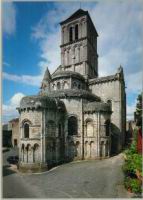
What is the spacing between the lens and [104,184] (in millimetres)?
18547

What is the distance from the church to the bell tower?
3297 mm

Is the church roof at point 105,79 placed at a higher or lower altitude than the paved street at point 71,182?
higher

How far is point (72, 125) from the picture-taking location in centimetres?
3012

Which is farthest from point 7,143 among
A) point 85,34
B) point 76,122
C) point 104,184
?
point 104,184

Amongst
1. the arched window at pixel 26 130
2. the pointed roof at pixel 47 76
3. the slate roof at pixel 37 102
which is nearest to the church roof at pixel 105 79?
the pointed roof at pixel 47 76

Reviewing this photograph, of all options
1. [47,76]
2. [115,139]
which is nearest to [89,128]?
[115,139]

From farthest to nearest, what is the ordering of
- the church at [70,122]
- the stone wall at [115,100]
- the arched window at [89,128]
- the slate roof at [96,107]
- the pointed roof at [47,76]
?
the pointed roof at [47,76], the stone wall at [115,100], the arched window at [89,128], the slate roof at [96,107], the church at [70,122]

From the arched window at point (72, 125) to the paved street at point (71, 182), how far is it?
15.8ft

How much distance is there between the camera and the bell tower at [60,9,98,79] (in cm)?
4268

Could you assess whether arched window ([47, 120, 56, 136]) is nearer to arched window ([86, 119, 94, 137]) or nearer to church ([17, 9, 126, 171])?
church ([17, 9, 126, 171])

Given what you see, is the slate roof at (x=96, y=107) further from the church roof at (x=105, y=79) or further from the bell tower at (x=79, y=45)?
the bell tower at (x=79, y=45)

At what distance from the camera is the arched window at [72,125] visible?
98.3 ft

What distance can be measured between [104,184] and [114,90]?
68.9 feet

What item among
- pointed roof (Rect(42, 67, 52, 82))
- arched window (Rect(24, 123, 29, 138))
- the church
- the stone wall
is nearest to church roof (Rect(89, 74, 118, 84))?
the church
